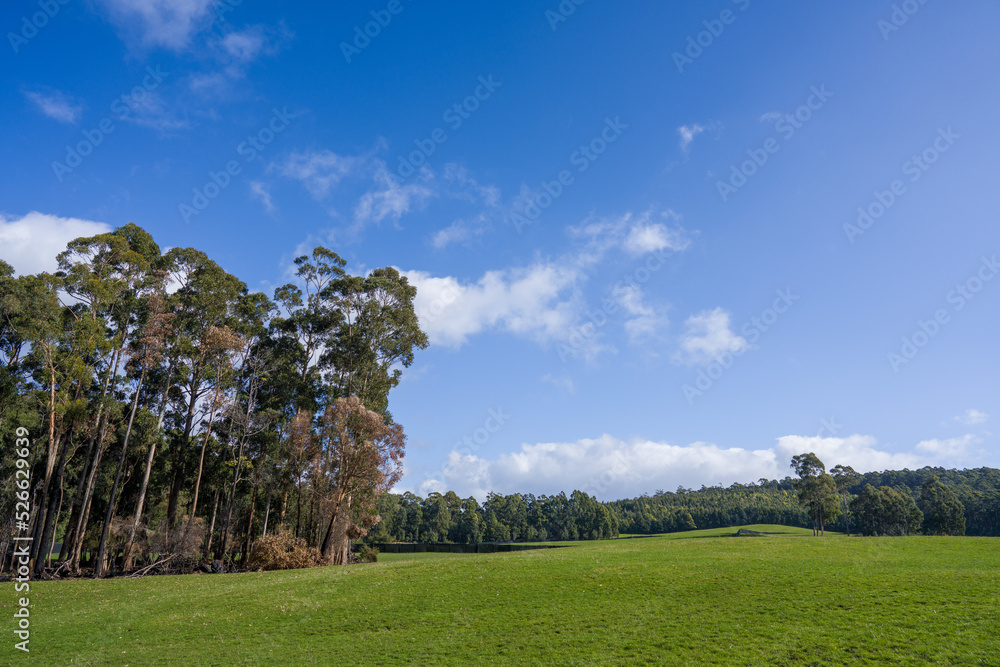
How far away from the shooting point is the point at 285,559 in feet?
128

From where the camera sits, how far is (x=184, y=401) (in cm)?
4353

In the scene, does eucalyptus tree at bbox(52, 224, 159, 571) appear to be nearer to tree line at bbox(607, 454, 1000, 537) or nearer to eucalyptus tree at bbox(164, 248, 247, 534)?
eucalyptus tree at bbox(164, 248, 247, 534)

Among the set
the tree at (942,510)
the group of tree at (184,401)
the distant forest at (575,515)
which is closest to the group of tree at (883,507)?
the tree at (942,510)

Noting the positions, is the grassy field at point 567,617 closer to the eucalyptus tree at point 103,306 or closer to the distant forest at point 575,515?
the eucalyptus tree at point 103,306

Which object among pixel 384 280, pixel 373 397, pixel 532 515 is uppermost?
pixel 384 280

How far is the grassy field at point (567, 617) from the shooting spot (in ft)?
44.0

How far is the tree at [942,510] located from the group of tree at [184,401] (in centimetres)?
10183

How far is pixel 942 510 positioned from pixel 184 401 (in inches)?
4792

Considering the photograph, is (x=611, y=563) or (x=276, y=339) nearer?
(x=611, y=563)

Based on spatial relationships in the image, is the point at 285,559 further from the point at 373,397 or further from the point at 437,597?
the point at 437,597

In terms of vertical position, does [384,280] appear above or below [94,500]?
above

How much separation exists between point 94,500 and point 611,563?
51.6 metres

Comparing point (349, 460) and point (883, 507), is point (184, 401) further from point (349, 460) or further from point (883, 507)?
point (883, 507)

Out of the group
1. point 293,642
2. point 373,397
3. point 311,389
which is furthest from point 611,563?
point 311,389
